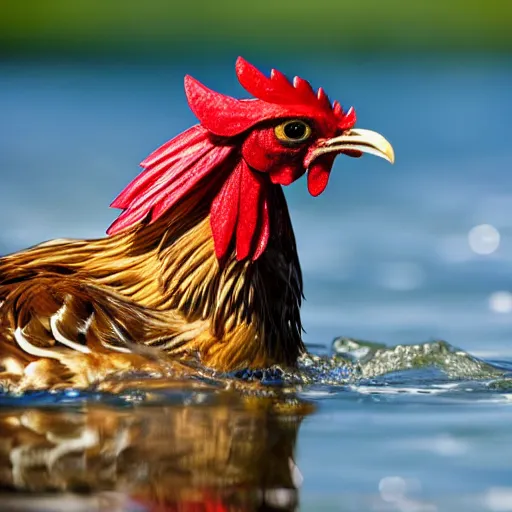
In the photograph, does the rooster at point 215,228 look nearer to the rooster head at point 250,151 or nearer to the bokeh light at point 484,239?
the rooster head at point 250,151

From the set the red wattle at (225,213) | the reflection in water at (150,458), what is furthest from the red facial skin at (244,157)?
the reflection in water at (150,458)

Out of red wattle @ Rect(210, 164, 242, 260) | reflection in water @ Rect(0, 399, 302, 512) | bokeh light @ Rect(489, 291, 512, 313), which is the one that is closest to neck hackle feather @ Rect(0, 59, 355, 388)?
red wattle @ Rect(210, 164, 242, 260)

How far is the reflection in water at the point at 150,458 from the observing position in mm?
2775

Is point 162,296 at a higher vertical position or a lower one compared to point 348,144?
lower

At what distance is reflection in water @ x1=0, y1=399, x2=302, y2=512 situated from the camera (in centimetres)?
278

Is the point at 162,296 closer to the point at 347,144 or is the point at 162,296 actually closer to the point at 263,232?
the point at 263,232

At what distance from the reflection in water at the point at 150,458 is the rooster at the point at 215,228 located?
508 mm

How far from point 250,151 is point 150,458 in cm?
150

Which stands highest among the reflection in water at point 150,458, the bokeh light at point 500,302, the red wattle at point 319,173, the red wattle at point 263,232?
the red wattle at point 319,173

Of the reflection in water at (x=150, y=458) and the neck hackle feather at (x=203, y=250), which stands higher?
the neck hackle feather at (x=203, y=250)

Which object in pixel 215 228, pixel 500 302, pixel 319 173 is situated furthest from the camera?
pixel 500 302

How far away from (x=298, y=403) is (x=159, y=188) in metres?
0.91

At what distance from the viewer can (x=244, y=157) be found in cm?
438

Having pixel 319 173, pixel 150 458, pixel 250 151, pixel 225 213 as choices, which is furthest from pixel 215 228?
pixel 150 458
